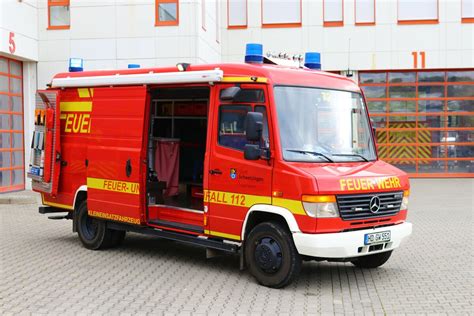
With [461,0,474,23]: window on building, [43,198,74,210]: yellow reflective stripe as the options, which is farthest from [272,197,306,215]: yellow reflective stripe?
[461,0,474,23]: window on building

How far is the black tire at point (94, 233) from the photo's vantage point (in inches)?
399

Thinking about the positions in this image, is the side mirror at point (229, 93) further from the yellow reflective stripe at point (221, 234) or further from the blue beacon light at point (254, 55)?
the yellow reflective stripe at point (221, 234)

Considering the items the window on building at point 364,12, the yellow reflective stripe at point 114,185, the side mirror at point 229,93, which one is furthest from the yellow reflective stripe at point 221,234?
the window on building at point 364,12

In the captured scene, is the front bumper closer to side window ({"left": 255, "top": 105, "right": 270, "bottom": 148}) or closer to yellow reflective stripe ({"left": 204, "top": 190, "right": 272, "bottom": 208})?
yellow reflective stripe ({"left": 204, "top": 190, "right": 272, "bottom": 208})

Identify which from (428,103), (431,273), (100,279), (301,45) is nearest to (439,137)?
(428,103)

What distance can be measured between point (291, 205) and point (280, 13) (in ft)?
58.4

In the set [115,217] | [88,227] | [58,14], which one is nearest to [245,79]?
[115,217]

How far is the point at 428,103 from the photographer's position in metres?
24.8

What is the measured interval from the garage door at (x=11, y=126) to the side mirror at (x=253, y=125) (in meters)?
12.8

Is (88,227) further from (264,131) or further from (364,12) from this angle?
(364,12)

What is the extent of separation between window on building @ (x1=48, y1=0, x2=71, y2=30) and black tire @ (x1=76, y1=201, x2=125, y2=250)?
1069 centimetres

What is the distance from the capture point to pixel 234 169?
8047 millimetres

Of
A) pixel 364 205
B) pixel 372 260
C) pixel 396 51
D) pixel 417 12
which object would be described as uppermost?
pixel 417 12

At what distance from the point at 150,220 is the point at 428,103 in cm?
1779
